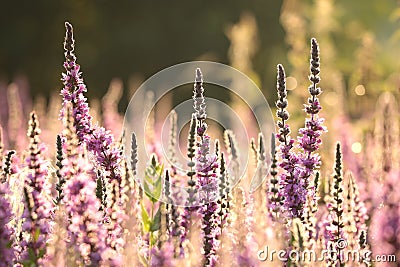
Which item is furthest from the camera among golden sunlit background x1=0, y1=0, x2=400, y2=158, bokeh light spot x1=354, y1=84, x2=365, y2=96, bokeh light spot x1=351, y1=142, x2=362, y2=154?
golden sunlit background x1=0, y1=0, x2=400, y2=158

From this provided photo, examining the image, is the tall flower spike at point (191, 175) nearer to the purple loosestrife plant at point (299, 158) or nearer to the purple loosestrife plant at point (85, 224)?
the purple loosestrife plant at point (299, 158)

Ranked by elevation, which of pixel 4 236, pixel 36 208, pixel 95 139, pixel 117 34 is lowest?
pixel 4 236

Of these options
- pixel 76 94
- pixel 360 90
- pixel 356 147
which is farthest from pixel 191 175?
pixel 360 90

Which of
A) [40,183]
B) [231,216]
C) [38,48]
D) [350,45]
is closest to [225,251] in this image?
[231,216]

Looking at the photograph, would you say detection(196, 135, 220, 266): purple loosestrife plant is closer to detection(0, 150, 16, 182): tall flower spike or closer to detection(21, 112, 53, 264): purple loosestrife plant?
detection(21, 112, 53, 264): purple loosestrife plant

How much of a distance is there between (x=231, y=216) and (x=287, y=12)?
3.85 meters

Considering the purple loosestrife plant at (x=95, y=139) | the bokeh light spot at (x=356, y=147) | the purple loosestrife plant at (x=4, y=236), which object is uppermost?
the bokeh light spot at (x=356, y=147)

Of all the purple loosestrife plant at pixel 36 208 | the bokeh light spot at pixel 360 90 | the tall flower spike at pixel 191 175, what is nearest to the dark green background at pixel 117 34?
the bokeh light spot at pixel 360 90

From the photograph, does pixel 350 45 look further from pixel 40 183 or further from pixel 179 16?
pixel 179 16

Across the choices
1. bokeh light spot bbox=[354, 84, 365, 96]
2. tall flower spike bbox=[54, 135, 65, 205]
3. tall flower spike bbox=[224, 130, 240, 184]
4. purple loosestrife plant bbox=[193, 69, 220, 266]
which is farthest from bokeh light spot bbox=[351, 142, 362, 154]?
tall flower spike bbox=[54, 135, 65, 205]

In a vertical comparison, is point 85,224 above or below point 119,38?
below

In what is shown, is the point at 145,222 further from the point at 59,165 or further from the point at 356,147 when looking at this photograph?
the point at 356,147

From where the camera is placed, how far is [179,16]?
62.0 ft

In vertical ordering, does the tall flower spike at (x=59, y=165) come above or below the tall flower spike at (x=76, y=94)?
below
